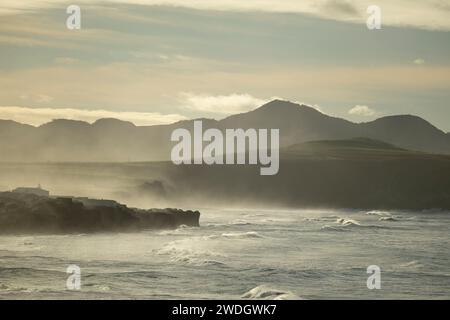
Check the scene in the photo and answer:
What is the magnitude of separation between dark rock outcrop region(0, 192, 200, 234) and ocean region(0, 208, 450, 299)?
2.16 m

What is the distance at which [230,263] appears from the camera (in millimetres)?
49000

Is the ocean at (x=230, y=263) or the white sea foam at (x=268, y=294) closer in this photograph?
the white sea foam at (x=268, y=294)

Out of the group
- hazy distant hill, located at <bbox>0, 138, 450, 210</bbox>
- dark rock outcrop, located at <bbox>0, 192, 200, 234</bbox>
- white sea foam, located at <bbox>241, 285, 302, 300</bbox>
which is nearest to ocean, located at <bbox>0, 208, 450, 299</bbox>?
white sea foam, located at <bbox>241, 285, 302, 300</bbox>

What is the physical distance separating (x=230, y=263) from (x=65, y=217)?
2095cm

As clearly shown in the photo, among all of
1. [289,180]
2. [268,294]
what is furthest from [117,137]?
[268,294]

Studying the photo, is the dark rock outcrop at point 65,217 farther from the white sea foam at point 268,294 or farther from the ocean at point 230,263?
the white sea foam at point 268,294

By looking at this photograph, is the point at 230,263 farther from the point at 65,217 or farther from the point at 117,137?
the point at 117,137

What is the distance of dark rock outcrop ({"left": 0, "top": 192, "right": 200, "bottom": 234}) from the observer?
62353 millimetres

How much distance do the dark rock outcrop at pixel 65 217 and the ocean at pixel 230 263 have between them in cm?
216

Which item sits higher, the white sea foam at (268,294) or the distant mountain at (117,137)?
the distant mountain at (117,137)

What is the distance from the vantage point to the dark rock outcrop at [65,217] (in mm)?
62353

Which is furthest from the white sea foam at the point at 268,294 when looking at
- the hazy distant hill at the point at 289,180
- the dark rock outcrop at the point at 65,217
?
the hazy distant hill at the point at 289,180

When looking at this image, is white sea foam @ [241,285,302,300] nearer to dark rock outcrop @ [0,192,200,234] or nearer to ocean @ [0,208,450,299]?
ocean @ [0,208,450,299]
